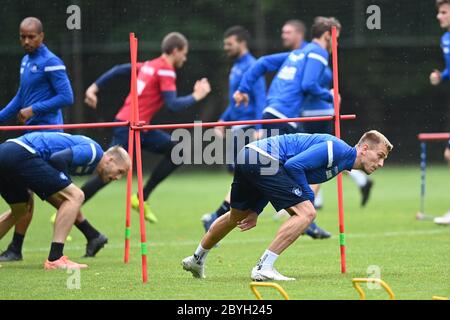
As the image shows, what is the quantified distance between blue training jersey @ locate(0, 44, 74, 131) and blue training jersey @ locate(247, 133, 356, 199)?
2925 mm

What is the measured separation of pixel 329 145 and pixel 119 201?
34.5ft

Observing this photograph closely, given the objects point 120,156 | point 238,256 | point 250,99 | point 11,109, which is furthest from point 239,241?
point 120,156

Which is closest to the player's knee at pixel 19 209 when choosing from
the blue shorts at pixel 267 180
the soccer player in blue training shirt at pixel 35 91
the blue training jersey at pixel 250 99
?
the soccer player in blue training shirt at pixel 35 91

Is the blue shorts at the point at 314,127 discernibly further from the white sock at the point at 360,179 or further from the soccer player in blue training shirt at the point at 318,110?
the white sock at the point at 360,179

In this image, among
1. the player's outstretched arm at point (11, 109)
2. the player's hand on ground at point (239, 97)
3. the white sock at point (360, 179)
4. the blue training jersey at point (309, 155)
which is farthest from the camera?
the white sock at point (360, 179)

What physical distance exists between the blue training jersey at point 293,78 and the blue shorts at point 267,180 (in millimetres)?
3267

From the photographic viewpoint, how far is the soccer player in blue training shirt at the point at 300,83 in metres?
11.3

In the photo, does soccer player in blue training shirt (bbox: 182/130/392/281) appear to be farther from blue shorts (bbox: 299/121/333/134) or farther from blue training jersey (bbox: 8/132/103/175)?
blue shorts (bbox: 299/121/333/134)

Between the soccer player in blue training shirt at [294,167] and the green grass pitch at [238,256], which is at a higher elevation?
the soccer player in blue training shirt at [294,167]

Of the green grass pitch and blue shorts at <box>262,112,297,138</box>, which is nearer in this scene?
the green grass pitch

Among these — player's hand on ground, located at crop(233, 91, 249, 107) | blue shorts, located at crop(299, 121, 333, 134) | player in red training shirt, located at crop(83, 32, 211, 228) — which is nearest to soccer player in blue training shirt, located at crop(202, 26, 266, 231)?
player's hand on ground, located at crop(233, 91, 249, 107)

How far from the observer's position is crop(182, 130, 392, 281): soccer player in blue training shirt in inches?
312

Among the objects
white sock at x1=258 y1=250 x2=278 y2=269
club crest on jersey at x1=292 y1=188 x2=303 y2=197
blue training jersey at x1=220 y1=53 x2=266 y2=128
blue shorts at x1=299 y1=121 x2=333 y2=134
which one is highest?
blue training jersey at x1=220 y1=53 x2=266 y2=128

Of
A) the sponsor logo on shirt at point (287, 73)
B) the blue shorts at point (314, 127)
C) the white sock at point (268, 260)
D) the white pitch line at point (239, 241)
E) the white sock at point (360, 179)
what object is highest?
the sponsor logo on shirt at point (287, 73)
